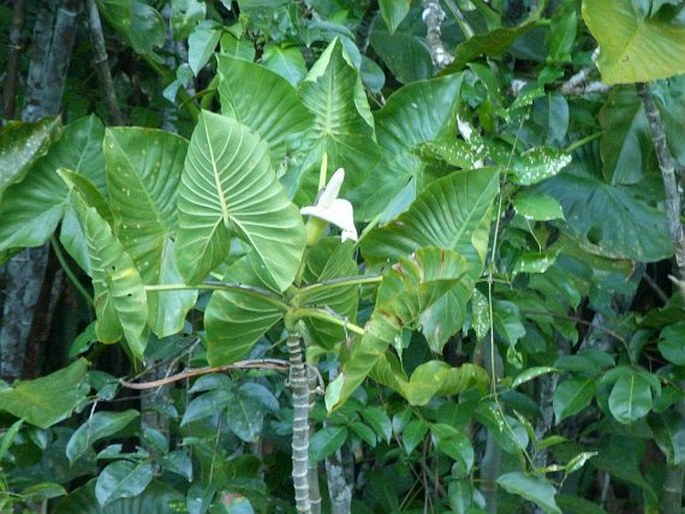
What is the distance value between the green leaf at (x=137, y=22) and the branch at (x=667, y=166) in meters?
0.64

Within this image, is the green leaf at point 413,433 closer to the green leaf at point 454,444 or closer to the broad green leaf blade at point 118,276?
the green leaf at point 454,444

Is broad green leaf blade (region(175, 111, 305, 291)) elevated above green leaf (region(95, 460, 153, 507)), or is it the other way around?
broad green leaf blade (region(175, 111, 305, 291))

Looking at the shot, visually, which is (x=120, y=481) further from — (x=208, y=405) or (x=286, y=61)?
(x=286, y=61)

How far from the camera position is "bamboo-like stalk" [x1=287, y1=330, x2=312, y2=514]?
35.6 inches

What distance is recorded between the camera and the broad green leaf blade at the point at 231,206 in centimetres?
77

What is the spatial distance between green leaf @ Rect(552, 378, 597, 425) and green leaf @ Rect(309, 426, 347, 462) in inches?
11.0

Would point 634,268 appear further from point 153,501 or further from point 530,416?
point 153,501

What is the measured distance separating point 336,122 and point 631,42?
310mm

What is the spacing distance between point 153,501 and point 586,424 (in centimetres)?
81

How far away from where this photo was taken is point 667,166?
1.21 metres

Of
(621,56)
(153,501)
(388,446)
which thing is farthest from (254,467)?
(621,56)

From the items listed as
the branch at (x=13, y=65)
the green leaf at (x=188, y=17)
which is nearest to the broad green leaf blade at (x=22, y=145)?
the green leaf at (x=188, y=17)

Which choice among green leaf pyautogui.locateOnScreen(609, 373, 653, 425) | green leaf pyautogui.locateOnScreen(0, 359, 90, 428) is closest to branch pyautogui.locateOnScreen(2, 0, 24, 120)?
green leaf pyautogui.locateOnScreen(0, 359, 90, 428)

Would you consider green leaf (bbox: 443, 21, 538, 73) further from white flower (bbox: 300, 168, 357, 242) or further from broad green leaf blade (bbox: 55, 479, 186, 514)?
broad green leaf blade (bbox: 55, 479, 186, 514)
